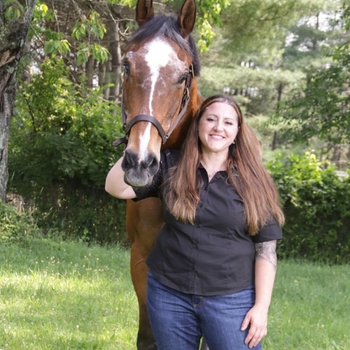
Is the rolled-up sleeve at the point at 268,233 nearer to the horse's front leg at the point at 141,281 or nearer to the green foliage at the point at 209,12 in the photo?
the horse's front leg at the point at 141,281

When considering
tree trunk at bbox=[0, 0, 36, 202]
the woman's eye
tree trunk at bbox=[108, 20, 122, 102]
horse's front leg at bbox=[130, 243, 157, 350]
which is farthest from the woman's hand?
tree trunk at bbox=[108, 20, 122, 102]

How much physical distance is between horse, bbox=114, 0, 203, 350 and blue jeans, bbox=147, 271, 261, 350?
1.97ft

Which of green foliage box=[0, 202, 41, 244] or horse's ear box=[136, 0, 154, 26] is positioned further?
green foliage box=[0, 202, 41, 244]

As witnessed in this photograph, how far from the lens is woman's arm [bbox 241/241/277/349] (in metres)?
1.86

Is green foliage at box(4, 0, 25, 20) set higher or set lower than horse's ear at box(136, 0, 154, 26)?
higher

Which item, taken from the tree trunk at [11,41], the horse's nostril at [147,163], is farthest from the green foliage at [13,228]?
the horse's nostril at [147,163]

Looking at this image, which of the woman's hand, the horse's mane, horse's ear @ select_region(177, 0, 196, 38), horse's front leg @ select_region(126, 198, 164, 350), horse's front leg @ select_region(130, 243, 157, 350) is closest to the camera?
the woman's hand

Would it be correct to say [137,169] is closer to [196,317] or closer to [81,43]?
[196,317]

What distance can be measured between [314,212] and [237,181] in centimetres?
676

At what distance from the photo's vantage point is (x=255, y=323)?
186 centimetres

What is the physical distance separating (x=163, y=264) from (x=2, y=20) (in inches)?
188

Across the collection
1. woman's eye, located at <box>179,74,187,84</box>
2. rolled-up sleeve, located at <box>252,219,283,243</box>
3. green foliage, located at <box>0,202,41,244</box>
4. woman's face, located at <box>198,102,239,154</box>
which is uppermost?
woman's eye, located at <box>179,74,187,84</box>

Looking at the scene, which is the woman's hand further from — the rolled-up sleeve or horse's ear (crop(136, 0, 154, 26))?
horse's ear (crop(136, 0, 154, 26))

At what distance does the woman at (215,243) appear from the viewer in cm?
189
